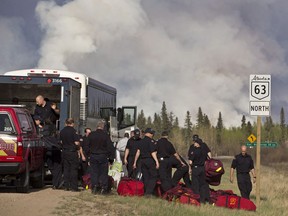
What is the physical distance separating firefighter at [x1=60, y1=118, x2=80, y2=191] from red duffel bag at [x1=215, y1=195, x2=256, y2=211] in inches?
150

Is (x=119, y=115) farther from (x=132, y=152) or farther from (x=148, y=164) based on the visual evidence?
(x=148, y=164)

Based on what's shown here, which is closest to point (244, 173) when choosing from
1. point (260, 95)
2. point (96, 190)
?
point (260, 95)

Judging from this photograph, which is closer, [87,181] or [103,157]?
[103,157]

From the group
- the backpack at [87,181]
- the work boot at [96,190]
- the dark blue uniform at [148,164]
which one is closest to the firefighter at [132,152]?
the backpack at [87,181]

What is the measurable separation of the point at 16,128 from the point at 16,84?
5.74 metres

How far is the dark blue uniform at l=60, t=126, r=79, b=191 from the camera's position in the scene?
15.7m

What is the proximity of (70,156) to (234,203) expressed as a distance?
175 inches

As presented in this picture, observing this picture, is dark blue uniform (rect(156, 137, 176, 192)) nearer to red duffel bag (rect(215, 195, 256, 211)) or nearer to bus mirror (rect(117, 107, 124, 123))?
red duffel bag (rect(215, 195, 256, 211))

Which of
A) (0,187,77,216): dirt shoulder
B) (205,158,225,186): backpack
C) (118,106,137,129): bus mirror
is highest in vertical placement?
(118,106,137,129): bus mirror

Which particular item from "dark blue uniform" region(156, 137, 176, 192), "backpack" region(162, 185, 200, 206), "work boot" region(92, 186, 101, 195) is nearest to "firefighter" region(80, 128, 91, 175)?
"work boot" region(92, 186, 101, 195)

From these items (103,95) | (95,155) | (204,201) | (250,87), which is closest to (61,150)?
(95,155)

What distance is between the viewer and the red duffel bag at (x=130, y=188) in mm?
15531

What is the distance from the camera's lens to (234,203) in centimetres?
1579

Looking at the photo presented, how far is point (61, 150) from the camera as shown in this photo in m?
16.2
